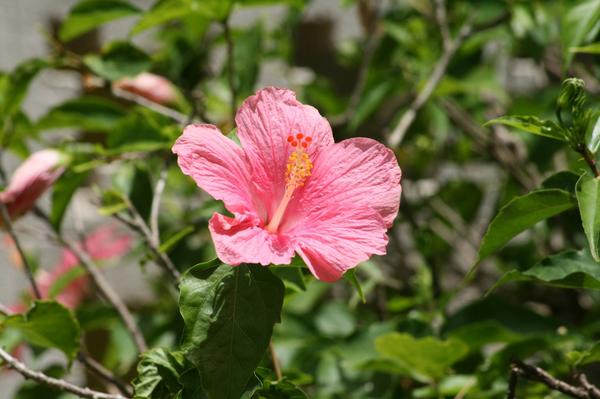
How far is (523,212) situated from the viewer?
736 mm

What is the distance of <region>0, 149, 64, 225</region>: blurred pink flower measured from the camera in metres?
1.10

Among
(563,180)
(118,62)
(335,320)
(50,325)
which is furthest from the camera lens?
(335,320)

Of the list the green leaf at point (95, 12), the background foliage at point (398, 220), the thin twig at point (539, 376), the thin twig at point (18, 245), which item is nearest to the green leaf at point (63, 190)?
the background foliage at point (398, 220)

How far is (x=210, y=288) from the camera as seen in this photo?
67cm

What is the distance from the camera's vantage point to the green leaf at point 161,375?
0.70m

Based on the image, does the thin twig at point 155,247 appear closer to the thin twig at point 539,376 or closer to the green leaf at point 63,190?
the green leaf at point 63,190

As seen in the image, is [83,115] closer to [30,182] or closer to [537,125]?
[30,182]

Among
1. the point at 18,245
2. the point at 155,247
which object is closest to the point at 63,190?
the point at 18,245

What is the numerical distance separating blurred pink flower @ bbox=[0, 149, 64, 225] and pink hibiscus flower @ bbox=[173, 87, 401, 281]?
0.49 m

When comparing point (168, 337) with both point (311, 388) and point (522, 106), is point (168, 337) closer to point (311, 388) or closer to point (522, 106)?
point (311, 388)

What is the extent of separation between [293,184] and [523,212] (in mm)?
214

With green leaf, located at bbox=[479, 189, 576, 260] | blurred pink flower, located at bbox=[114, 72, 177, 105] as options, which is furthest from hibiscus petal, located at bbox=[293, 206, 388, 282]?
blurred pink flower, located at bbox=[114, 72, 177, 105]

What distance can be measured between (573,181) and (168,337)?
2.79 feet

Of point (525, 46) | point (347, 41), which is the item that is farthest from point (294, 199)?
point (347, 41)
